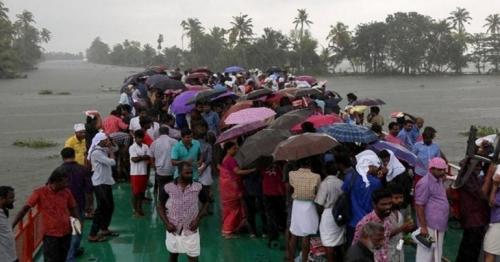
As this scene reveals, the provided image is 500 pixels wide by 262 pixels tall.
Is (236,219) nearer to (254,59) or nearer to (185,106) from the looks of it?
(185,106)

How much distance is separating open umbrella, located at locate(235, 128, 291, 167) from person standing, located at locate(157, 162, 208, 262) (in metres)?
1.12

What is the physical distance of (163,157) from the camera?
734 centimetres

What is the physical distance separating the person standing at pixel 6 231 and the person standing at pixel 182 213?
1.30 metres

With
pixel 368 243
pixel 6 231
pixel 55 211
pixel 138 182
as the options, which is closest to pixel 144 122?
pixel 138 182

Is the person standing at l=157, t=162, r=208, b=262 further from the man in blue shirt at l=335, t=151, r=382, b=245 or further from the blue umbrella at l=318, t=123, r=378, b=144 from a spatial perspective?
the blue umbrella at l=318, t=123, r=378, b=144

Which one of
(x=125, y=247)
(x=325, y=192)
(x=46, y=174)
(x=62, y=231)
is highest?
(x=325, y=192)

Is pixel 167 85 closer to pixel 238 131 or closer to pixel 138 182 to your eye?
pixel 138 182

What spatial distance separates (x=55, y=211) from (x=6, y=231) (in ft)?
2.19

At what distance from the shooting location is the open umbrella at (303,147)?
17.2ft

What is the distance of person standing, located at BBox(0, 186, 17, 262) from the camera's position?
4.44 m

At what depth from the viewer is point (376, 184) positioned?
490 centimetres

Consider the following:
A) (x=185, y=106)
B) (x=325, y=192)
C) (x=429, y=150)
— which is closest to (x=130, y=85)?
(x=185, y=106)

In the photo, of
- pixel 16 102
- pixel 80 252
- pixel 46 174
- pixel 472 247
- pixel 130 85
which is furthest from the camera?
pixel 16 102

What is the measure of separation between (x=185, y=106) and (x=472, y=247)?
20.2 feet
